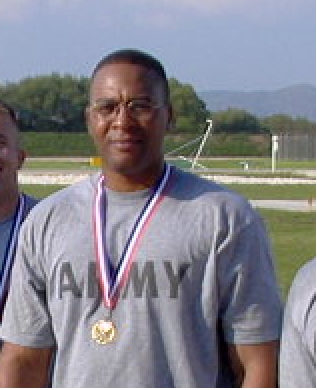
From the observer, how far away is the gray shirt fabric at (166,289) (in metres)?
3.41

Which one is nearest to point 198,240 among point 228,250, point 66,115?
point 228,250

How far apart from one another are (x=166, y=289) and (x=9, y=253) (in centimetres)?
114

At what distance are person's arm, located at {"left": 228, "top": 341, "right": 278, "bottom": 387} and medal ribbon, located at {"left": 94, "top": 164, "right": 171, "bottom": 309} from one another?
1.39 ft

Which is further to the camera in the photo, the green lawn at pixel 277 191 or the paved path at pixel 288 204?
the green lawn at pixel 277 191

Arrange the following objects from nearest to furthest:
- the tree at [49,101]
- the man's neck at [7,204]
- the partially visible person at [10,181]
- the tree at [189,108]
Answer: the partially visible person at [10,181]
the man's neck at [7,204]
the tree at [189,108]
the tree at [49,101]

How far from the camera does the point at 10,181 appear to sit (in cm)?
474

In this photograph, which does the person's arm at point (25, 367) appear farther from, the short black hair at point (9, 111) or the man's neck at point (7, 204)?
the short black hair at point (9, 111)

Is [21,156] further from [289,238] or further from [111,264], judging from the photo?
[289,238]

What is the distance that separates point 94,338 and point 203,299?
36 cm

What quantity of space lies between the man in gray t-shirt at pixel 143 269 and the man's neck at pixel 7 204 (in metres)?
1.06

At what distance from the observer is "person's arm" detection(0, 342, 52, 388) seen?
3.65m

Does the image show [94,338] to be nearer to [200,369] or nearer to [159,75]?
[200,369]

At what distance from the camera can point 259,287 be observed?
345 cm

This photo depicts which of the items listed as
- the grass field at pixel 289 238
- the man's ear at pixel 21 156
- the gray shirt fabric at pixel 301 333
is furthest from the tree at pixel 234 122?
the gray shirt fabric at pixel 301 333
